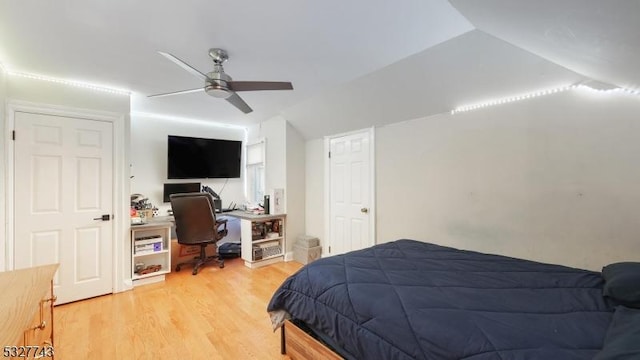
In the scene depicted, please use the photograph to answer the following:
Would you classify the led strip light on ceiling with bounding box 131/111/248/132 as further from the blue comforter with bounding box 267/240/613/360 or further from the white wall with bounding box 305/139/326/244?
the blue comforter with bounding box 267/240/613/360

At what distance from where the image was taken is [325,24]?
72.0 inches

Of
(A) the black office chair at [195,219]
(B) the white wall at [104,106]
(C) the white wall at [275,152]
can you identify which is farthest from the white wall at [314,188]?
(B) the white wall at [104,106]

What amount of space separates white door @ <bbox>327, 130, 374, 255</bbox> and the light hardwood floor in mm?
1263

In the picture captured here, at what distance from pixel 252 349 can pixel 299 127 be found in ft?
10.4

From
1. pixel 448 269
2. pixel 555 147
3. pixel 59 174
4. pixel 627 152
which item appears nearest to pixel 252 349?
pixel 448 269

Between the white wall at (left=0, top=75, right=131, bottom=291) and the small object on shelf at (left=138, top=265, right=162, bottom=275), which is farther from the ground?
the white wall at (left=0, top=75, right=131, bottom=291)

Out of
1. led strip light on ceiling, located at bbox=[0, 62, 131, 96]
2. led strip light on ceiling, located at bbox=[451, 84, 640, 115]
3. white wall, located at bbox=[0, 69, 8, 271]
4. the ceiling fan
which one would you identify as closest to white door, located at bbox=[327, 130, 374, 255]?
led strip light on ceiling, located at bbox=[451, 84, 640, 115]

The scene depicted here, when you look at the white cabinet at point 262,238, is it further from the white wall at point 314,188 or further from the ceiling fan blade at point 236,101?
the ceiling fan blade at point 236,101

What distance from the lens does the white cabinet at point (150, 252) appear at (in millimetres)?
3348

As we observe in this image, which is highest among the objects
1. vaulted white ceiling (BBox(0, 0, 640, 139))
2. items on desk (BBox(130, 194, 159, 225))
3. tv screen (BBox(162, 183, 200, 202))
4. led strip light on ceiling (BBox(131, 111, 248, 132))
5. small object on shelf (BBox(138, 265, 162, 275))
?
led strip light on ceiling (BBox(131, 111, 248, 132))

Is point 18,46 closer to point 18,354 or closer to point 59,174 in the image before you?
point 59,174

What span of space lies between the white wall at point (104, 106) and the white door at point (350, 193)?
271 cm

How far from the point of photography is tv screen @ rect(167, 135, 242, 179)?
14.9 ft

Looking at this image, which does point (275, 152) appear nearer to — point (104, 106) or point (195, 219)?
point (195, 219)
